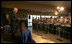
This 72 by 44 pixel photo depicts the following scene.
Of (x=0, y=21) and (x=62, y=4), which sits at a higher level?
(x=62, y=4)

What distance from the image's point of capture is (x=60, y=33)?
11.3ft

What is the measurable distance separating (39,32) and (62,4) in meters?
1.74

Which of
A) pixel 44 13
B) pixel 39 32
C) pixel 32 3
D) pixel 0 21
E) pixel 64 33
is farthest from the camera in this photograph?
pixel 39 32

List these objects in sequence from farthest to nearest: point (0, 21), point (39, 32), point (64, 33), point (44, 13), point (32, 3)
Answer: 1. point (39, 32)
2. point (64, 33)
3. point (32, 3)
4. point (44, 13)
5. point (0, 21)

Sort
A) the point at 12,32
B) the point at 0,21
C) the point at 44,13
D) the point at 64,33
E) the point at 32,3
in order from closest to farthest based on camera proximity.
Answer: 1. the point at 0,21
2. the point at 12,32
3. the point at 44,13
4. the point at 32,3
5. the point at 64,33

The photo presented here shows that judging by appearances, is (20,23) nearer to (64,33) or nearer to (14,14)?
(14,14)

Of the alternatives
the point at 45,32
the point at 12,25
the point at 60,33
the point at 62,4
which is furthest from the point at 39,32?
the point at 12,25

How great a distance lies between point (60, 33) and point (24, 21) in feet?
7.44

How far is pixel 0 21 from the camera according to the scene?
174 cm

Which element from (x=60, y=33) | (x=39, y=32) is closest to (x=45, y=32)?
(x=39, y=32)

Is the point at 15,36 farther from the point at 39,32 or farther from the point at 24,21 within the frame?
the point at 39,32

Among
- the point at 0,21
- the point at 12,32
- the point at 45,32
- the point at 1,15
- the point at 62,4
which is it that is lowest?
the point at 45,32

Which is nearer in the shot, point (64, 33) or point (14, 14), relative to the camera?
point (14, 14)

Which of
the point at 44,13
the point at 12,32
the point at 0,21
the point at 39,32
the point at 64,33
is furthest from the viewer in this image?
the point at 39,32
